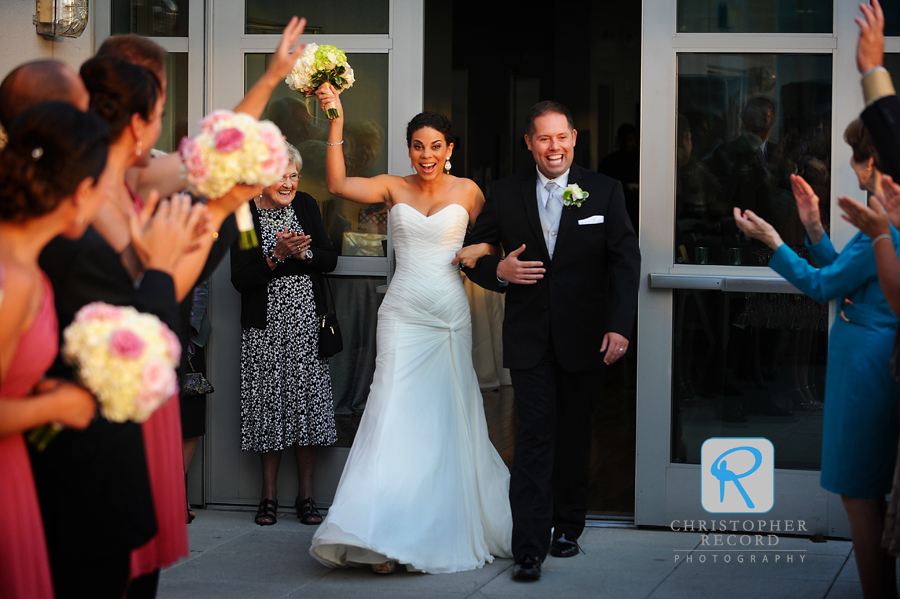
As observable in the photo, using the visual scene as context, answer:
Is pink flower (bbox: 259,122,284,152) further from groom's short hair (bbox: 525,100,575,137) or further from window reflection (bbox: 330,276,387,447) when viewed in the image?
window reflection (bbox: 330,276,387,447)

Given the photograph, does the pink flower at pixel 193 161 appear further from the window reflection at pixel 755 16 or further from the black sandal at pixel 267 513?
the window reflection at pixel 755 16

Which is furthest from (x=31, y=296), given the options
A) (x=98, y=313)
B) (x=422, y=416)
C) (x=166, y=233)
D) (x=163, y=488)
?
(x=422, y=416)

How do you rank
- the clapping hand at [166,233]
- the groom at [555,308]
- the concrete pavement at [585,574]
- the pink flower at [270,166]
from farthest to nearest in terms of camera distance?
the groom at [555,308] < the concrete pavement at [585,574] < the pink flower at [270,166] < the clapping hand at [166,233]

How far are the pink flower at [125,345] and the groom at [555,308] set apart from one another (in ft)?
7.86

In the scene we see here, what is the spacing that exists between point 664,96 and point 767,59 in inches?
22.2

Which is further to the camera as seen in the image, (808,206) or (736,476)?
(736,476)

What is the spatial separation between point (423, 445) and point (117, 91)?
2.42m

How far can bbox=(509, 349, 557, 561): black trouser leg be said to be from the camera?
3.99 metres

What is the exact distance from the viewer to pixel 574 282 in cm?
418

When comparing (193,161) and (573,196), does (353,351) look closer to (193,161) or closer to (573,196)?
(573,196)

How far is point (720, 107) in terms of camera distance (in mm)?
4672

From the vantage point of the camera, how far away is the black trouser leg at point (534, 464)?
13.1ft

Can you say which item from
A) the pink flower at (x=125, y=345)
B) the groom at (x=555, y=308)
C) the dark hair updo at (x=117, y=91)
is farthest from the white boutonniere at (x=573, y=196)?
the pink flower at (x=125, y=345)

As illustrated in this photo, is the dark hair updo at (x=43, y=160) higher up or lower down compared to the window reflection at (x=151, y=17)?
lower down
